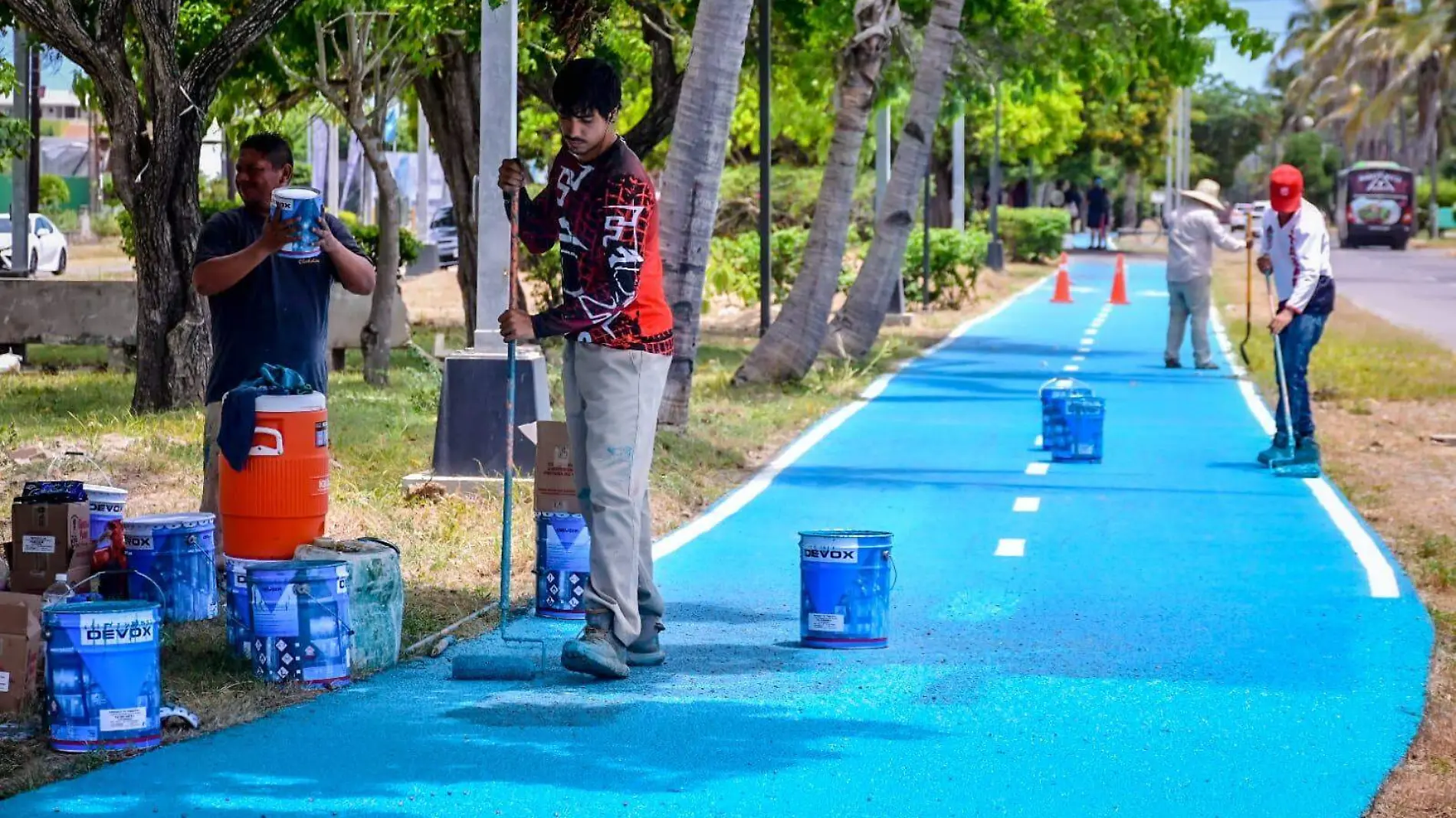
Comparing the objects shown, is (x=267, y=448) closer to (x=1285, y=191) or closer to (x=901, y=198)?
(x=1285, y=191)

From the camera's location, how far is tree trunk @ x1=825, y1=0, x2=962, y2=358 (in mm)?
21047

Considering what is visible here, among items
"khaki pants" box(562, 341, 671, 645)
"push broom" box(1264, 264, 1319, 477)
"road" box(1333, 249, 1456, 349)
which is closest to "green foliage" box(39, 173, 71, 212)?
"road" box(1333, 249, 1456, 349)

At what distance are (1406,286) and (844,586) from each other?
127ft

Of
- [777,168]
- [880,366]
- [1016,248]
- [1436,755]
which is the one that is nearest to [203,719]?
[1436,755]

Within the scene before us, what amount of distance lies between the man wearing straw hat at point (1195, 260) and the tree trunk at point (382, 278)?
25.3 feet

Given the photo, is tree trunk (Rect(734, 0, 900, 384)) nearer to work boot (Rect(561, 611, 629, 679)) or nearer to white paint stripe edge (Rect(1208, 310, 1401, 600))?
white paint stripe edge (Rect(1208, 310, 1401, 600))

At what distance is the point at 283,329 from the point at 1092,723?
332cm

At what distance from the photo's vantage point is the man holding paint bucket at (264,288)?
795 centimetres

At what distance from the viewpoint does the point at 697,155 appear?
1461 centimetres

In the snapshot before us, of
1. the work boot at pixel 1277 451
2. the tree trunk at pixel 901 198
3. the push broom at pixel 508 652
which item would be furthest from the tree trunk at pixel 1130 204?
the push broom at pixel 508 652

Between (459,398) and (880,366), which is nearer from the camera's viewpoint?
(459,398)

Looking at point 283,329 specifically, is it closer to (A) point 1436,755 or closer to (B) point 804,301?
(A) point 1436,755

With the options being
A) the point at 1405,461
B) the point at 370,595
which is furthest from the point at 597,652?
the point at 1405,461

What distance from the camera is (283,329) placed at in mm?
8055
